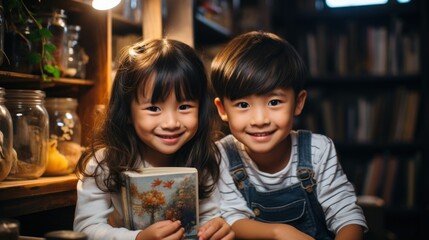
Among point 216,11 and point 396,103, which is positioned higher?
point 216,11

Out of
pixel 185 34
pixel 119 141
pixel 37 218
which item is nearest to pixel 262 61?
pixel 119 141

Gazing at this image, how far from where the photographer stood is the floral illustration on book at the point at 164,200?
46.1 inches

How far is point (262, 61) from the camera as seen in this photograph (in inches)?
55.8

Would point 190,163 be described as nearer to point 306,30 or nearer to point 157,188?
point 157,188

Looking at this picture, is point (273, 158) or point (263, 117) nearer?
point (263, 117)

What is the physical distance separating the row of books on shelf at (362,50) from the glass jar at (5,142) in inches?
97.8

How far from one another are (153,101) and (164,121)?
0.06 meters

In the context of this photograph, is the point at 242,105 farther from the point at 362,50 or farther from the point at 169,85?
the point at 362,50

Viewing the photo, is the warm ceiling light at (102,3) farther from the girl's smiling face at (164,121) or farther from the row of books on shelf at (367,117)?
the row of books on shelf at (367,117)

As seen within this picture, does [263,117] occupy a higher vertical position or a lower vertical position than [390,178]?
higher

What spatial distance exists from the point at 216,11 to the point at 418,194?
1763 millimetres

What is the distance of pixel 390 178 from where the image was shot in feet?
10.8

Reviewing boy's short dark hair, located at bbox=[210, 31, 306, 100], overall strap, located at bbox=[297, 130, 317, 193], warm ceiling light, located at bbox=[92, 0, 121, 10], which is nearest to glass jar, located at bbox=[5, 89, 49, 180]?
warm ceiling light, located at bbox=[92, 0, 121, 10]

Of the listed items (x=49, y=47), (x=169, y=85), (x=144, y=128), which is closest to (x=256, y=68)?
(x=169, y=85)
